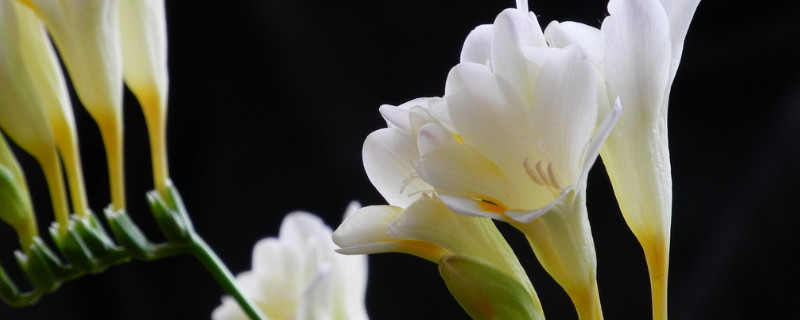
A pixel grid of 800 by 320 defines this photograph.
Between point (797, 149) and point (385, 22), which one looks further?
point (385, 22)

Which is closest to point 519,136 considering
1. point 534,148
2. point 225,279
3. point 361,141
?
point 534,148

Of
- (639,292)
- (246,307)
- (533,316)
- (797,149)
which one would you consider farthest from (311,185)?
(533,316)

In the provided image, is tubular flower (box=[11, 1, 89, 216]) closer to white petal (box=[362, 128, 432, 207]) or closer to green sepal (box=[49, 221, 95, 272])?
green sepal (box=[49, 221, 95, 272])

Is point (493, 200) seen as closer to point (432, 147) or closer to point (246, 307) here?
point (432, 147)

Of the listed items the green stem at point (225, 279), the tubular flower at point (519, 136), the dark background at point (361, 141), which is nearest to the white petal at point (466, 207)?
the tubular flower at point (519, 136)

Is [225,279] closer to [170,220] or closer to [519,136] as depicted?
[170,220]

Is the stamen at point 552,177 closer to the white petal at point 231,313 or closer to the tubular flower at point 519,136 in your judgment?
the tubular flower at point 519,136

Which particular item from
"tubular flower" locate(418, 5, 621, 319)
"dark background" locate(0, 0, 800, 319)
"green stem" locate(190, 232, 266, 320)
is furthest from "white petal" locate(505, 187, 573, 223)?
"dark background" locate(0, 0, 800, 319)
